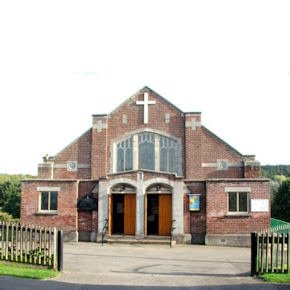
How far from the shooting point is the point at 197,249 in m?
21.0

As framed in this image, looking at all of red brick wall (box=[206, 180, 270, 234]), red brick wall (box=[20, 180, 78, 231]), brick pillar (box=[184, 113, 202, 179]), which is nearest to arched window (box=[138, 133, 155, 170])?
brick pillar (box=[184, 113, 202, 179])

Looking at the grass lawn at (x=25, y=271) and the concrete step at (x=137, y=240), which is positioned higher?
the grass lawn at (x=25, y=271)

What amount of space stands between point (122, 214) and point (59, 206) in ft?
12.2

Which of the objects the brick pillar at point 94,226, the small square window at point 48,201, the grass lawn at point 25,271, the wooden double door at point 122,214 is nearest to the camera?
the grass lawn at point 25,271

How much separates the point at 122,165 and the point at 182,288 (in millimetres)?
16134

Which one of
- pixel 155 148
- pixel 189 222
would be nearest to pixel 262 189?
pixel 189 222

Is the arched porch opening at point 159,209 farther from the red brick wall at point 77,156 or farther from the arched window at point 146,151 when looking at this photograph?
the red brick wall at point 77,156

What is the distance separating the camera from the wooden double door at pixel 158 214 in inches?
938

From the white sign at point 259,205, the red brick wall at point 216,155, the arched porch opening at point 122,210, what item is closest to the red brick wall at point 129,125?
the red brick wall at point 216,155

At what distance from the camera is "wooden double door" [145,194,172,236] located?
23.8 meters

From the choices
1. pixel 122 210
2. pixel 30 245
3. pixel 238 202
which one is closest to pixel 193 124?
pixel 238 202

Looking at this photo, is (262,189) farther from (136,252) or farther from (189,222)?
(136,252)

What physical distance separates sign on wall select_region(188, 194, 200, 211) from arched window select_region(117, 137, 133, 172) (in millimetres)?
4691

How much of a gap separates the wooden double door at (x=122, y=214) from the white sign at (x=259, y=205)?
6.67m
